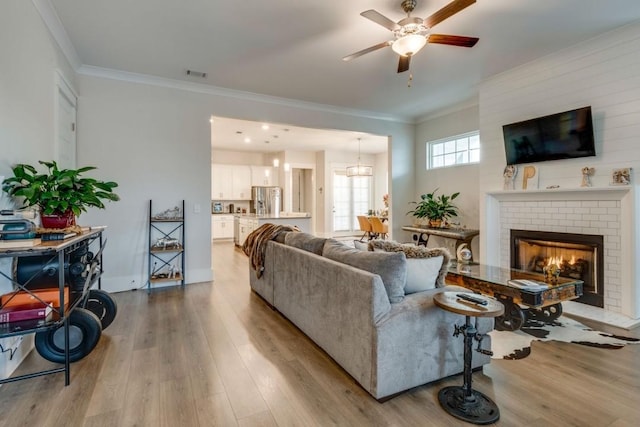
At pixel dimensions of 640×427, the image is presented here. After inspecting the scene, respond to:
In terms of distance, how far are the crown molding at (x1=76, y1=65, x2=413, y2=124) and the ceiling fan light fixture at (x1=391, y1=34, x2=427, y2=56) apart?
284 centimetres

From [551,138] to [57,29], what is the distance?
5.52m

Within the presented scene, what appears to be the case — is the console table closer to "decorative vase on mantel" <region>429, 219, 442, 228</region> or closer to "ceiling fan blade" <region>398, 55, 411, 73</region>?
"decorative vase on mantel" <region>429, 219, 442, 228</region>

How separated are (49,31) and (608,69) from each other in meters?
5.63

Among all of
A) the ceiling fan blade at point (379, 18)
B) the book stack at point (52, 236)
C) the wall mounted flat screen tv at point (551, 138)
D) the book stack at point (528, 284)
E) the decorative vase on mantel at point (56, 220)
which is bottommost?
the book stack at point (528, 284)

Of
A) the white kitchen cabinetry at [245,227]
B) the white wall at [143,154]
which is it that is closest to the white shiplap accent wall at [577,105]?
the white wall at [143,154]

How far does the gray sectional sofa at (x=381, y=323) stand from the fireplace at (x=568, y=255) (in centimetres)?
230

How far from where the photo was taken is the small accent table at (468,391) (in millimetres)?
1740

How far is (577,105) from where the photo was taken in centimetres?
367

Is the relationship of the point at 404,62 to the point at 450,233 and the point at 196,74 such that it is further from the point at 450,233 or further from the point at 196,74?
the point at 450,233

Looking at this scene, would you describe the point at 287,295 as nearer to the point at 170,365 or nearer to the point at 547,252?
the point at 170,365

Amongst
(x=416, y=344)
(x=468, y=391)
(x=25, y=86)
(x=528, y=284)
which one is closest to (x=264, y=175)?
(x=25, y=86)

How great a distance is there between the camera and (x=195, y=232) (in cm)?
473

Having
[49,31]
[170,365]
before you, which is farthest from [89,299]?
[49,31]

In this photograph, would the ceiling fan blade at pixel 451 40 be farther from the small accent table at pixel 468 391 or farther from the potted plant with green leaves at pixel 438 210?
the potted plant with green leaves at pixel 438 210
